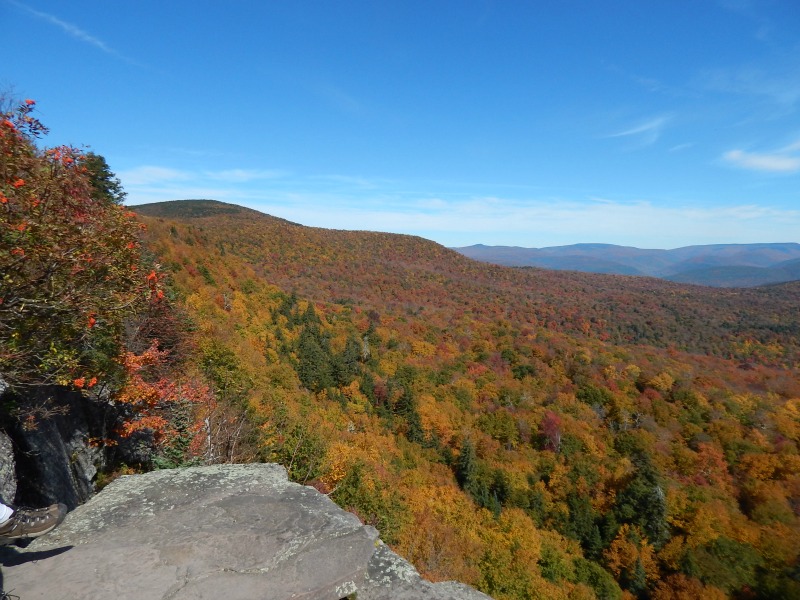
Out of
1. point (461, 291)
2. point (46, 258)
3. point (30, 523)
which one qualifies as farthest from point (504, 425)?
point (461, 291)

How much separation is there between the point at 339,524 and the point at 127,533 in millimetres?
2609

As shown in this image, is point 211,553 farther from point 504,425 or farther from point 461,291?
point 461,291

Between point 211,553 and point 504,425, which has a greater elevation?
point 211,553

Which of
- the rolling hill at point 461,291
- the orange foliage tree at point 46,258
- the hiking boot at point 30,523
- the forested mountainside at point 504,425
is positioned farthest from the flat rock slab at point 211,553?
the rolling hill at point 461,291

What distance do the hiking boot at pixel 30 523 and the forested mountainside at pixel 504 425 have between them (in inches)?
214

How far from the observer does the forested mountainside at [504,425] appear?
2478cm

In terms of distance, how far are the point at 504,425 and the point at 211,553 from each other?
212 feet

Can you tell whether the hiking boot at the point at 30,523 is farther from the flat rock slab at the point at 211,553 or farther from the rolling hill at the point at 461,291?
the rolling hill at the point at 461,291

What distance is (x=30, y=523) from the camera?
14.8ft

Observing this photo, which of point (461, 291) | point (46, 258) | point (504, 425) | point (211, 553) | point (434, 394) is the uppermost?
point (46, 258)

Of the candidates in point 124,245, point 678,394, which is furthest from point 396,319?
point 124,245

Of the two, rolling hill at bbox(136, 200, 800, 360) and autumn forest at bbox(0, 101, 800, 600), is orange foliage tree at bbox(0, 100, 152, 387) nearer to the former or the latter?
autumn forest at bbox(0, 101, 800, 600)

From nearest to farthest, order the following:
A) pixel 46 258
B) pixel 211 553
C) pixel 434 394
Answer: pixel 211 553 → pixel 46 258 → pixel 434 394

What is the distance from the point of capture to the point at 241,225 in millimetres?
123312
